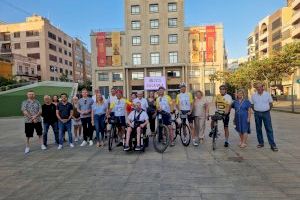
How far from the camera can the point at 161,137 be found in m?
9.57

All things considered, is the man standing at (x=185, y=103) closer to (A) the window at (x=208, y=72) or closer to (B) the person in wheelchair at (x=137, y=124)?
(B) the person in wheelchair at (x=137, y=124)

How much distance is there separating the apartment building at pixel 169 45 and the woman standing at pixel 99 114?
52.5 metres

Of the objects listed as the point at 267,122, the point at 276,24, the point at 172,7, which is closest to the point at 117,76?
the point at 172,7

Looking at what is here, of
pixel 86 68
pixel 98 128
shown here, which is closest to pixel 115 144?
pixel 98 128

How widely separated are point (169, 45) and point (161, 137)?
178ft

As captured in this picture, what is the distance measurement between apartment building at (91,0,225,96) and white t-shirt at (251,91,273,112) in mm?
53559

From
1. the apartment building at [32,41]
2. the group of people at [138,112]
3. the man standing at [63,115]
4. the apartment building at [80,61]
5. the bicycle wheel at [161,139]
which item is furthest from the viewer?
the apartment building at [80,61]

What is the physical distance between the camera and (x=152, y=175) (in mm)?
6625

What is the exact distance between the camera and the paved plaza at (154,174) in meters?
5.52

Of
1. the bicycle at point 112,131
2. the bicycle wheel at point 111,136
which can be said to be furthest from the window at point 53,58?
the bicycle wheel at point 111,136

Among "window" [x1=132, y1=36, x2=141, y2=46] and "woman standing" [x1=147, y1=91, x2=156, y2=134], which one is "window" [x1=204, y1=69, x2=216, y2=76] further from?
"woman standing" [x1=147, y1=91, x2=156, y2=134]

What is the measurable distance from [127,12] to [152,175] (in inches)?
2343

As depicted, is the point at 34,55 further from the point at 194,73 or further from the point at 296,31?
the point at 296,31

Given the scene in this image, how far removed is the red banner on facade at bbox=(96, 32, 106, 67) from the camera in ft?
212
